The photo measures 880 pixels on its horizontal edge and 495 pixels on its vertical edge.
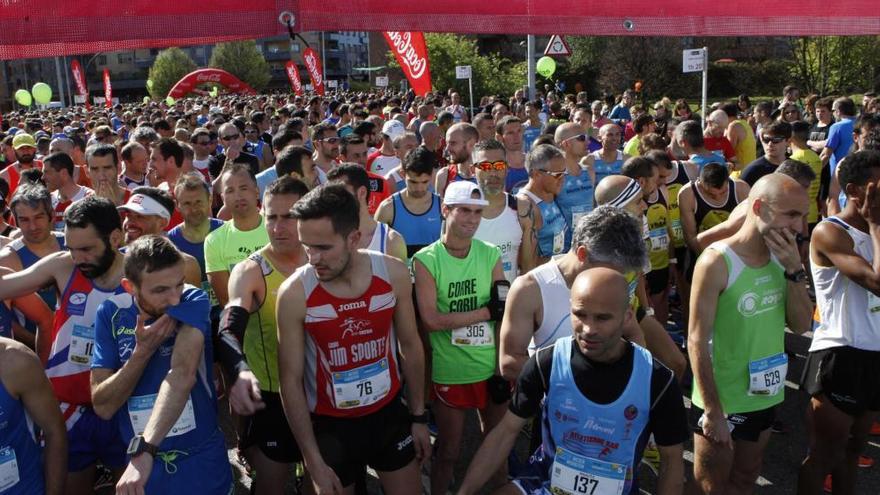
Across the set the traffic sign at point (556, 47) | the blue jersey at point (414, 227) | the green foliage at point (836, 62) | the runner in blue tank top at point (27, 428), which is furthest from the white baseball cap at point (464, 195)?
the green foliage at point (836, 62)

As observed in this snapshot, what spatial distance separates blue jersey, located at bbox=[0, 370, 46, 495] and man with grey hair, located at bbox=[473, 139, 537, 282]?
2.79 metres

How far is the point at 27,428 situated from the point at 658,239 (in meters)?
4.82

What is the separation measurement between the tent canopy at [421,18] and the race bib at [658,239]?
428cm

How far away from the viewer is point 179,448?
2.91 metres

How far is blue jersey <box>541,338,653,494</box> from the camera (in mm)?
2588

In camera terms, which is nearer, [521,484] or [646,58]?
[521,484]

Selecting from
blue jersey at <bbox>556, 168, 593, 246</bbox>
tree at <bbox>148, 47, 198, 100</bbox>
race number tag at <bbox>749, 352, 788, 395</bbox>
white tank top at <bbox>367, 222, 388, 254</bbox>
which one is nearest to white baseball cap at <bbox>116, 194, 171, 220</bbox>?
white tank top at <bbox>367, 222, 388, 254</bbox>

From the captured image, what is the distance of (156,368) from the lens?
286 centimetres

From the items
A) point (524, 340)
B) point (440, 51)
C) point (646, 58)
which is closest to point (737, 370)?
point (524, 340)

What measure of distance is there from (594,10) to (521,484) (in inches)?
66.8

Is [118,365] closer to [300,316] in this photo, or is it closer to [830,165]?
[300,316]

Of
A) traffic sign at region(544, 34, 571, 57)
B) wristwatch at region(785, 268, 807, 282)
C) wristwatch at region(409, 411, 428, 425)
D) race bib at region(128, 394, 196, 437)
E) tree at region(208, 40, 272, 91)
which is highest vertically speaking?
tree at region(208, 40, 272, 91)

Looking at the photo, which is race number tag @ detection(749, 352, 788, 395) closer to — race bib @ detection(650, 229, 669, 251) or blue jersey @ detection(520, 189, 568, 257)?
blue jersey @ detection(520, 189, 568, 257)

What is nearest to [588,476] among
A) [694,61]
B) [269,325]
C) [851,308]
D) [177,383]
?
[177,383]
